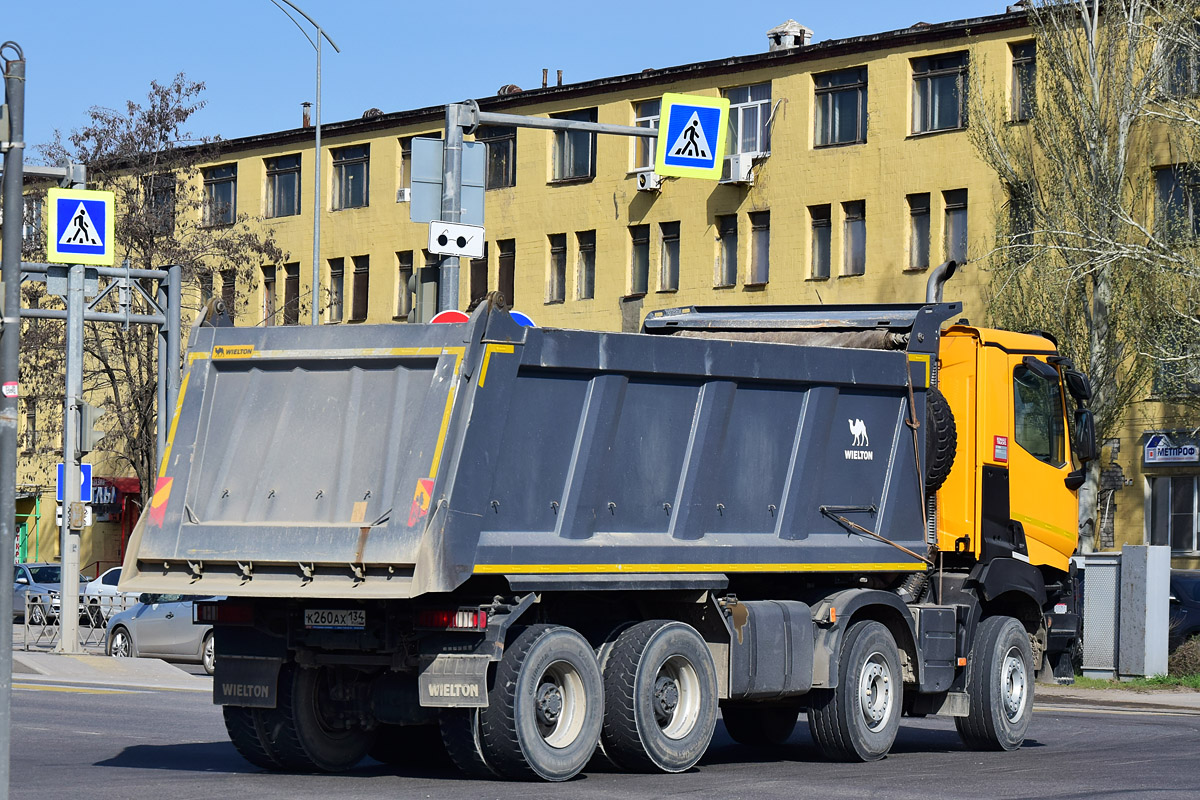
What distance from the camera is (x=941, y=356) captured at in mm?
15562

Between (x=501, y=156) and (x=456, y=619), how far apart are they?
3909 centimetres

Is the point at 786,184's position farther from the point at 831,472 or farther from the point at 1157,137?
the point at 831,472

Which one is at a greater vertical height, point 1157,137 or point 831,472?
point 1157,137

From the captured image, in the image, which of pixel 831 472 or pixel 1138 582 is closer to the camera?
pixel 831 472

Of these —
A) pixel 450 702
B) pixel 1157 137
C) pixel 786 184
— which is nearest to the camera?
pixel 450 702

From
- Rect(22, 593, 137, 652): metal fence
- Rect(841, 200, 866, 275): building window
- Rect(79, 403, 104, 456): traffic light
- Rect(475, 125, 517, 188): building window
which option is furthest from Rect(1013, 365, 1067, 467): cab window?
Rect(475, 125, 517, 188): building window

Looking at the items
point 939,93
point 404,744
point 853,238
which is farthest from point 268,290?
point 404,744

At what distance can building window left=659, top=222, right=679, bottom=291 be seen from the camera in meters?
46.5

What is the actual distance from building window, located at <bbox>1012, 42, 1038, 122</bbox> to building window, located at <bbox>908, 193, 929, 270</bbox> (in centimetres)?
307

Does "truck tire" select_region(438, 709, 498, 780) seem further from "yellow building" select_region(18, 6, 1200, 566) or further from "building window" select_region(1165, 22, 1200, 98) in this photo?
"yellow building" select_region(18, 6, 1200, 566)

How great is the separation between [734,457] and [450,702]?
9.91 feet

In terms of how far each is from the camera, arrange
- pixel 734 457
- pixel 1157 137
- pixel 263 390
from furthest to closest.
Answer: pixel 1157 137 → pixel 734 457 → pixel 263 390

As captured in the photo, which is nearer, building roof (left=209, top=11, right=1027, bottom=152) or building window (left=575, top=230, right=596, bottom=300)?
building roof (left=209, top=11, right=1027, bottom=152)

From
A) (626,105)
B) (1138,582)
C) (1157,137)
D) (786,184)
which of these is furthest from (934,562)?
(626,105)
